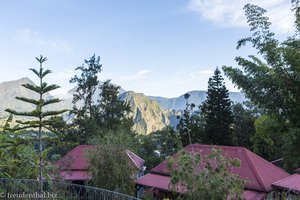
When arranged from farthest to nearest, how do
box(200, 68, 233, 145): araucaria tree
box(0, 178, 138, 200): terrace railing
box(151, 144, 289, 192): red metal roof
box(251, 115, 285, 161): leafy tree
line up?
box(200, 68, 233, 145): araucaria tree → box(251, 115, 285, 161): leafy tree → box(151, 144, 289, 192): red metal roof → box(0, 178, 138, 200): terrace railing

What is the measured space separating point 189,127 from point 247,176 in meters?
13.6

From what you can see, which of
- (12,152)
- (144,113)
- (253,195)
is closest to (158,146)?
(253,195)

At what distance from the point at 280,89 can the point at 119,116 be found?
2296cm

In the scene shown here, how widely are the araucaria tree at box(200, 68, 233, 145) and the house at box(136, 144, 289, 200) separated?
318 inches

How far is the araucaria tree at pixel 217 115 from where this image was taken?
2441 cm

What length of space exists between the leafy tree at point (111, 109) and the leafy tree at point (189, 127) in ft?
16.2

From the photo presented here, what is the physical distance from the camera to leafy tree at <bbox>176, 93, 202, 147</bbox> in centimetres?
2648

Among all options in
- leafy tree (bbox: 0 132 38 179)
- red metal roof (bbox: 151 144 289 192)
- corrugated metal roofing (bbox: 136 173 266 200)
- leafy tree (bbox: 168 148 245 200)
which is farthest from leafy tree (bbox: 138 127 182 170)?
leafy tree (bbox: 0 132 38 179)

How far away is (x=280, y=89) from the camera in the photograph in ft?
23.8

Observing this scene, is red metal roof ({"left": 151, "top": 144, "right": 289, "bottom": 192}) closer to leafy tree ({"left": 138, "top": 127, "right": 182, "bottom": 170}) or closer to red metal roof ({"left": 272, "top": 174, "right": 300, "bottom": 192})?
red metal roof ({"left": 272, "top": 174, "right": 300, "bottom": 192})

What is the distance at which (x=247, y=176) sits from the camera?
13.8m

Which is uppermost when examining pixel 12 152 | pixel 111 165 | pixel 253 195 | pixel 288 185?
pixel 12 152

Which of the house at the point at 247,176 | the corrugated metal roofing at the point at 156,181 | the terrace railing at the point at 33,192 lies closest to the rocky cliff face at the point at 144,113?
the corrugated metal roofing at the point at 156,181

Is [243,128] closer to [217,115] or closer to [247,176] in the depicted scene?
[217,115]
